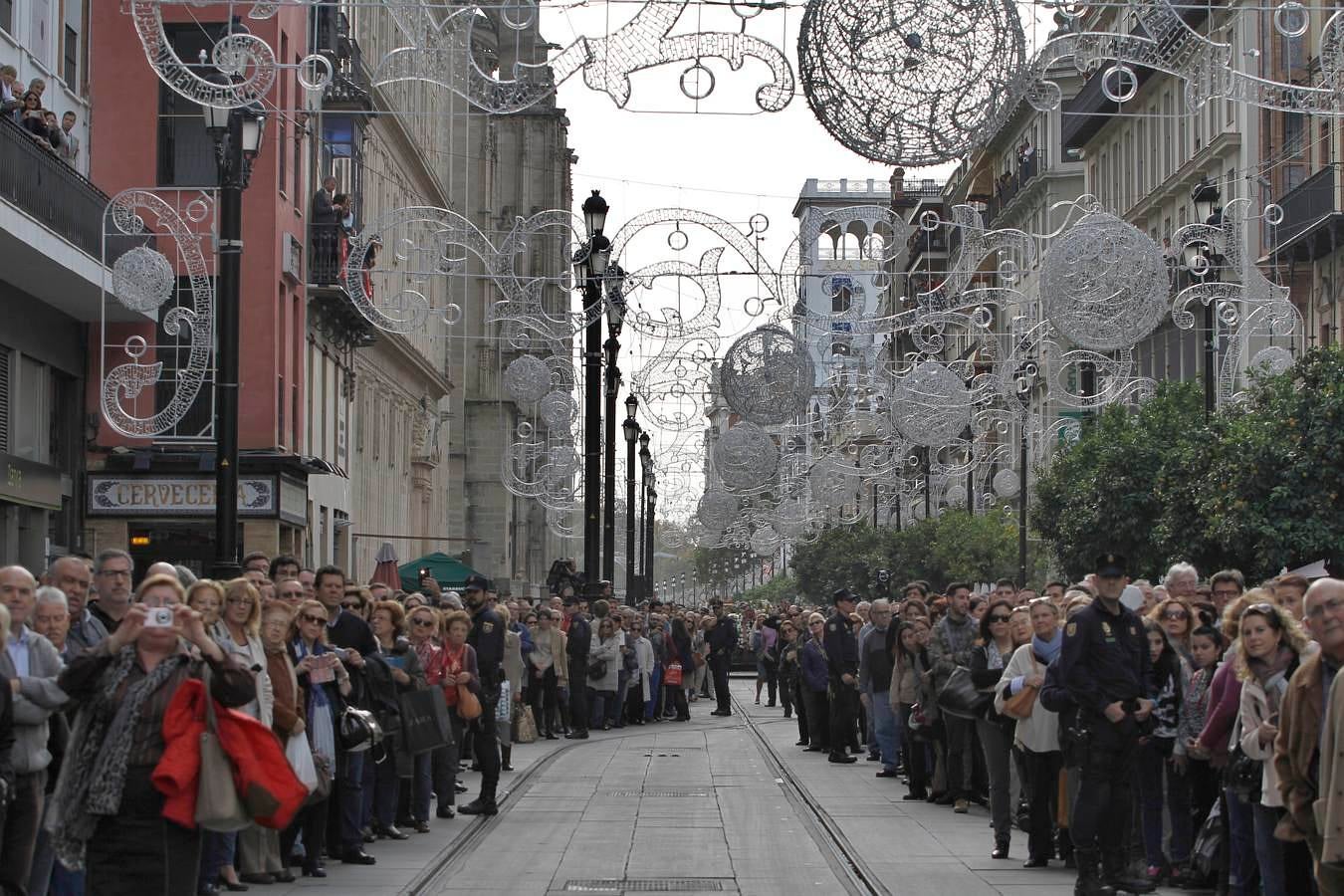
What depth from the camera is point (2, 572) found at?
10422 mm

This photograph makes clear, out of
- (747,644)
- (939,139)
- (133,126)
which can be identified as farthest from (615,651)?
(747,644)


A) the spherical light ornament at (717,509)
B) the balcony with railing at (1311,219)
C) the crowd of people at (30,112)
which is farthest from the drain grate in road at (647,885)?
the spherical light ornament at (717,509)

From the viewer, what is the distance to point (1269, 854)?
11.7 m

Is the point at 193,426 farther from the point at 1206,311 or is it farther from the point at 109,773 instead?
the point at 109,773

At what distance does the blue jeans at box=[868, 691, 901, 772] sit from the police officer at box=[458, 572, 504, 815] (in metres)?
4.65

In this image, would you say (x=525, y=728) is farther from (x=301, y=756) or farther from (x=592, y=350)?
(x=301, y=756)

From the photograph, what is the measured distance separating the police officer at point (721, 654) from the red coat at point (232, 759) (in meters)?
30.7

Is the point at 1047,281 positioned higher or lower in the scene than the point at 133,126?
lower

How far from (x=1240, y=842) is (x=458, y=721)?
8.53 metres

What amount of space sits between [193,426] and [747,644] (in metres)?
32.1

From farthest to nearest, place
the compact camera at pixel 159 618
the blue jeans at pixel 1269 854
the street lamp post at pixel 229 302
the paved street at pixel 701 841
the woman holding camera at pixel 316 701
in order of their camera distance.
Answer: the street lamp post at pixel 229 302 → the woman holding camera at pixel 316 701 → the paved street at pixel 701 841 → the blue jeans at pixel 1269 854 → the compact camera at pixel 159 618

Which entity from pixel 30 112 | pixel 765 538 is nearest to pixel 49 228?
pixel 30 112

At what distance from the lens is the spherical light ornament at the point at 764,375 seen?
107ft

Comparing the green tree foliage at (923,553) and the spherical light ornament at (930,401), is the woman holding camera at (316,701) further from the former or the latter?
the green tree foliage at (923,553)
